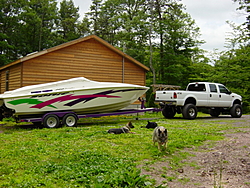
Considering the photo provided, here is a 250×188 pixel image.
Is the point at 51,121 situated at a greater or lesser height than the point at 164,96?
lesser

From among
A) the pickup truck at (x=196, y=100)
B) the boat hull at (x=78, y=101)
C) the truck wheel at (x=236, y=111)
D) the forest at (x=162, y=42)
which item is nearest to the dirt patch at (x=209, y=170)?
the boat hull at (x=78, y=101)

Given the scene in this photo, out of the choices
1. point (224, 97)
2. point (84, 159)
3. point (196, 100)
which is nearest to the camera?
point (84, 159)

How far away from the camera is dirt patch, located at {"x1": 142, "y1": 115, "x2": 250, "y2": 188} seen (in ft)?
14.0

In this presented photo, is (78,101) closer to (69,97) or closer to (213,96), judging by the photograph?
A: (69,97)

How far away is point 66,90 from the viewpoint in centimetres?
1141

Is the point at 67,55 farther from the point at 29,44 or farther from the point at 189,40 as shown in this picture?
the point at 29,44

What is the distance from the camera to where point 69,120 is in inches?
452

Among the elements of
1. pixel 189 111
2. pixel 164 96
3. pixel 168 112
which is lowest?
pixel 168 112

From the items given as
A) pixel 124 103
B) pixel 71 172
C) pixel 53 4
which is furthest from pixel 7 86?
pixel 53 4

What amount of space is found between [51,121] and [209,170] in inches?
309

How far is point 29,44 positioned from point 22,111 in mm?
30034

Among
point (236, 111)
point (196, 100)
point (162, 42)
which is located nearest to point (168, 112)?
point (196, 100)

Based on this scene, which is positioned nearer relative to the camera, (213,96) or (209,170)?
(209,170)

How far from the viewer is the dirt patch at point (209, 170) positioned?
4.28 m
